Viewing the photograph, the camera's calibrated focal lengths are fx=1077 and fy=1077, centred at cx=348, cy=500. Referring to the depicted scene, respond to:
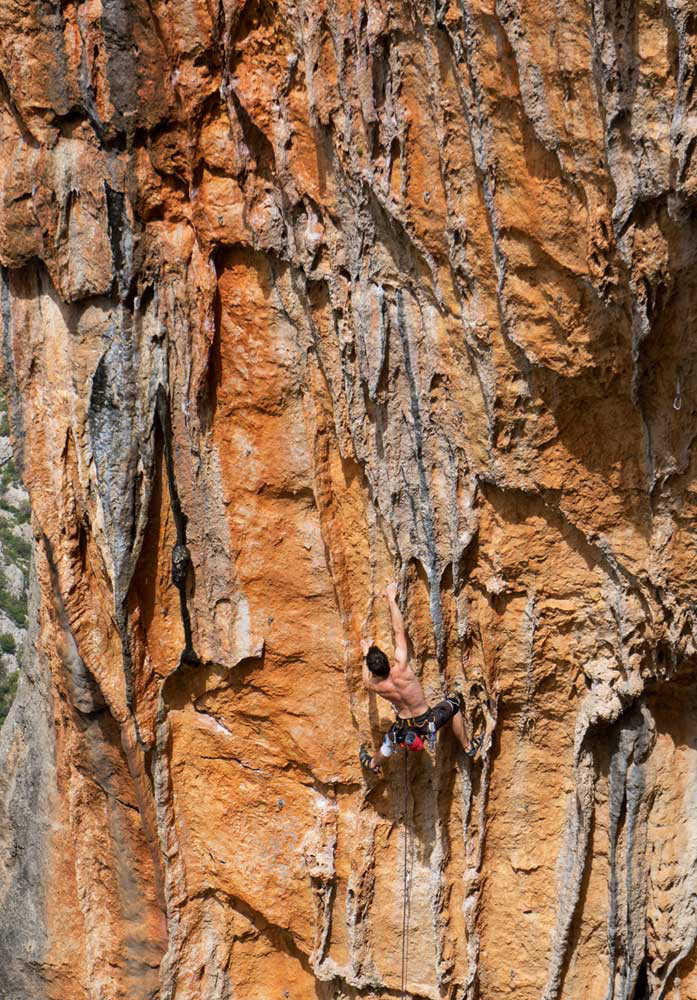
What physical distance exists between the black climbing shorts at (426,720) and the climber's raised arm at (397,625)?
11.0 inches

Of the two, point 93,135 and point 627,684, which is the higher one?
point 93,135

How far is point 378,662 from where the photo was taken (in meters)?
5.07

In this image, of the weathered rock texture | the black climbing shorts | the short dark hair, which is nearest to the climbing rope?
the weathered rock texture

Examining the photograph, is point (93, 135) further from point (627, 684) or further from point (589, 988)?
point (589, 988)

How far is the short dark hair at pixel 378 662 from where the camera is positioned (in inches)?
199

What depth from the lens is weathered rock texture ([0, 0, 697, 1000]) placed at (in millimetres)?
4031

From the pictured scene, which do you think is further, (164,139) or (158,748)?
(158,748)

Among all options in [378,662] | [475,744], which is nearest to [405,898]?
[475,744]

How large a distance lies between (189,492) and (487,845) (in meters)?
2.32

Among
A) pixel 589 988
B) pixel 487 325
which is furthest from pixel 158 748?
pixel 487 325

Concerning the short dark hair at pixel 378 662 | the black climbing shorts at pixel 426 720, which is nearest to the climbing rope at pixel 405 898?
the black climbing shorts at pixel 426 720

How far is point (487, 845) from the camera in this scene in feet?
17.7

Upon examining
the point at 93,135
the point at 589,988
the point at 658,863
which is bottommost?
the point at 589,988

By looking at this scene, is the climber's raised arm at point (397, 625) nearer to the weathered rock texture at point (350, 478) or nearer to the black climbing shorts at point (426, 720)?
the weathered rock texture at point (350, 478)
